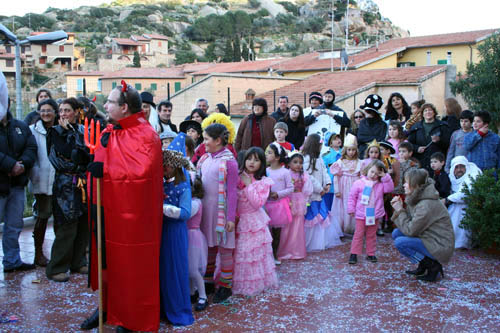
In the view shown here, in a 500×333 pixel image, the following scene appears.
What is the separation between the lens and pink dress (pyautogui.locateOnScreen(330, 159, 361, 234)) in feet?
24.5

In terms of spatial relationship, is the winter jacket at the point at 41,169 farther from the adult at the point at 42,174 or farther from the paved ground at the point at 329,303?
the paved ground at the point at 329,303

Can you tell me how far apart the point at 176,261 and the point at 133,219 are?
2.38 ft

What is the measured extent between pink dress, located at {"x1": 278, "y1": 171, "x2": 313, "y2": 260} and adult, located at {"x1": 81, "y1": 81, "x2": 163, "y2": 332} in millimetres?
2817

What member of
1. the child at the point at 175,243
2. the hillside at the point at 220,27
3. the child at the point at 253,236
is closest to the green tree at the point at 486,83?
the child at the point at 253,236

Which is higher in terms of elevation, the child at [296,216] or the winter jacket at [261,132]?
the winter jacket at [261,132]

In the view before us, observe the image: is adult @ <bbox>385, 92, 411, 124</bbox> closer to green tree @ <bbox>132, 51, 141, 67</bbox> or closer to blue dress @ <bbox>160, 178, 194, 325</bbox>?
blue dress @ <bbox>160, 178, 194, 325</bbox>

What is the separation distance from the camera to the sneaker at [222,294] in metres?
4.82

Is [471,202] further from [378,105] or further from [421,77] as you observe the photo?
[421,77]

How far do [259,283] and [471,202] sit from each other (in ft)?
11.3

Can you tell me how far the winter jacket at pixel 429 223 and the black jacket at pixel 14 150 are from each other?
433 centimetres

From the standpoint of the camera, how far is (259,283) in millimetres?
5082

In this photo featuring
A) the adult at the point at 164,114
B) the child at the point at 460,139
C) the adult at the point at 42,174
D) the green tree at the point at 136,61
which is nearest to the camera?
the adult at the point at 42,174

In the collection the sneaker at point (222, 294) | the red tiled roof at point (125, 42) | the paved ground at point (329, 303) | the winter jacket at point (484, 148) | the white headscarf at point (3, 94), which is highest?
the red tiled roof at point (125, 42)

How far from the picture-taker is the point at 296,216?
6410 mm
